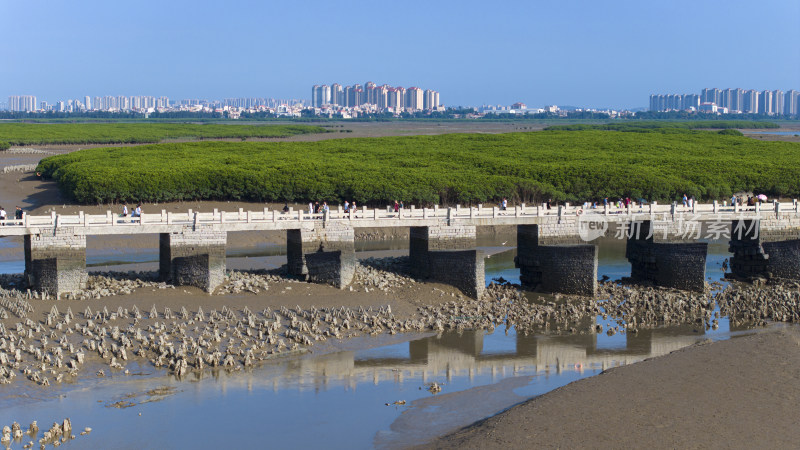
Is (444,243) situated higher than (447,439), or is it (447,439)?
(444,243)

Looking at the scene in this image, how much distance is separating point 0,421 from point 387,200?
38.3 m

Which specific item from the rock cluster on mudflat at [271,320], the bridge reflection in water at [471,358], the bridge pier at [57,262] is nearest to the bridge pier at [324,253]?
the rock cluster on mudflat at [271,320]

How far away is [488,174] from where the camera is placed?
67.2m

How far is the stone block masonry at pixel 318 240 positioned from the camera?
38156mm

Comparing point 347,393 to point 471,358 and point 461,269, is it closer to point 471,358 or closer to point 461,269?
point 471,358

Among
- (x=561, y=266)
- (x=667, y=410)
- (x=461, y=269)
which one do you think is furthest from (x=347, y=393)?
(x=561, y=266)

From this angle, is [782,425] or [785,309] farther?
[785,309]

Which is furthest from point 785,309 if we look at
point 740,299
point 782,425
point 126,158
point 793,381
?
point 126,158

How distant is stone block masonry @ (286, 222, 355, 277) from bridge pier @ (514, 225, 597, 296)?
8.17 metres

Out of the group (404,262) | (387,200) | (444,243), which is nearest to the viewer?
(444,243)

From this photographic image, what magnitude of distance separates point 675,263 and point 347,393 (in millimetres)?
19754

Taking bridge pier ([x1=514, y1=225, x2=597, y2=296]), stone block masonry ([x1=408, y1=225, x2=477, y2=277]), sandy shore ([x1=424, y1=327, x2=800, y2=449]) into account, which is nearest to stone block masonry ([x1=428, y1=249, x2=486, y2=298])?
stone block masonry ([x1=408, y1=225, x2=477, y2=277])

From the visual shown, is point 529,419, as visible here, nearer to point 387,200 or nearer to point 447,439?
point 447,439

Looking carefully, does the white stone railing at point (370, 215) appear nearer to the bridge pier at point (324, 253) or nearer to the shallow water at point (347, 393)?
the bridge pier at point (324, 253)
